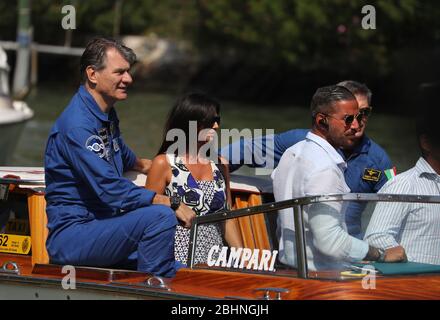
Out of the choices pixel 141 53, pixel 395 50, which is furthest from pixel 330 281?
pixel 141 53

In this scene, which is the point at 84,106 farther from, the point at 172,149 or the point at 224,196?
the point at 224,196

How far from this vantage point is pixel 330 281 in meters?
4.25

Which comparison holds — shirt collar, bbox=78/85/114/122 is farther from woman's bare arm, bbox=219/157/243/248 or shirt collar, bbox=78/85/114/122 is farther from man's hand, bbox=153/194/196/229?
woman's bare arm, bbox=219/157/243/248

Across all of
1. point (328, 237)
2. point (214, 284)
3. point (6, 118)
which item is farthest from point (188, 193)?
point (6, 118)

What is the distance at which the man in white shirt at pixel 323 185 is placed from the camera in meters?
4.30

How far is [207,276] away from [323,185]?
0.70 m

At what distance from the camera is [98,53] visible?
4.74m

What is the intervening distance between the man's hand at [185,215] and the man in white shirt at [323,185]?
1.40ft

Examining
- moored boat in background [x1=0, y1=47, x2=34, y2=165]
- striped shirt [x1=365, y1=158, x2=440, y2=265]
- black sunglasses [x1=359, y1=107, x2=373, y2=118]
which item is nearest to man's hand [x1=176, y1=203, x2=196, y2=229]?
striped shirt [x1=365, y1=158, x2=440, y2=265]

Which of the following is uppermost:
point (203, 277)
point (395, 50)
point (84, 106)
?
point (395, 50)

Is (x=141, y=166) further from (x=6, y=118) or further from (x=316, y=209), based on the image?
(x=6, y=118)

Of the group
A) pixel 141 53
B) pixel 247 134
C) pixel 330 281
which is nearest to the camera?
pixel 330 281

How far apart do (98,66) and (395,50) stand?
2498cm

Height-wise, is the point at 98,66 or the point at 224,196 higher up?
the point at 98,66
